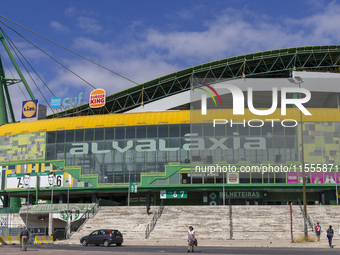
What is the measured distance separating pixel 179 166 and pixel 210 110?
31.3ft

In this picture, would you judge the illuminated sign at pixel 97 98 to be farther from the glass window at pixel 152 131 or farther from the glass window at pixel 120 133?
the glass window at pixel 152 131

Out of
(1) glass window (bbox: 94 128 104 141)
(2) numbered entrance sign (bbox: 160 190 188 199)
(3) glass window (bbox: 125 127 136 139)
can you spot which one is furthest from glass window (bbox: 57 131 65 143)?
(2) numbered entrance sign (bbox: 160 190 188 199)

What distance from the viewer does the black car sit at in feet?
132

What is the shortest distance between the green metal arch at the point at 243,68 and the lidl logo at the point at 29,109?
33.7 ft

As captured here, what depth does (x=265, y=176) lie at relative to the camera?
70.4m

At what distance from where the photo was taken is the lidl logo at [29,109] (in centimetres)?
8440

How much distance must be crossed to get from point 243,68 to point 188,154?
2503 centimetres

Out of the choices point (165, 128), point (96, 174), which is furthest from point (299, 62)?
point (96, 174)

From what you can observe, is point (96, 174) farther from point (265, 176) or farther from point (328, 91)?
point (328, 91)

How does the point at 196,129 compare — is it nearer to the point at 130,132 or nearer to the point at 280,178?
the point at 130,132

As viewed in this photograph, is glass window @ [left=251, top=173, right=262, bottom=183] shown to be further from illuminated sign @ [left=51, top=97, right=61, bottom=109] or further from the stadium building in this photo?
illuminated sign @ [left=51, top=97, right=61, bottom=109]

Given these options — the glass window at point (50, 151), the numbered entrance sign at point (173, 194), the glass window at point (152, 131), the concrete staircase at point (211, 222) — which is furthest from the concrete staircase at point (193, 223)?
the glass window at point (50, 151)

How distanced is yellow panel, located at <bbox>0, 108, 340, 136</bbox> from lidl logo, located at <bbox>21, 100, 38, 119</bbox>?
2.88 metres

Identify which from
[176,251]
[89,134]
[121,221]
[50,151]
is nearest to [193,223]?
[121,221]
